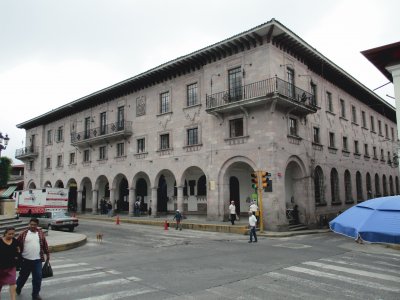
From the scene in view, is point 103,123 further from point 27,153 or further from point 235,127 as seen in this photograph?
point 235,127

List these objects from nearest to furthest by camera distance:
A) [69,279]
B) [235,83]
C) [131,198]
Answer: [69,279], [235,83], [131,198]

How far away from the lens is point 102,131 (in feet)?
114

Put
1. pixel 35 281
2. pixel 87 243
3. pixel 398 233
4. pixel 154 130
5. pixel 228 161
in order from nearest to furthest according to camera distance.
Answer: pixel 398 233 → pixel 35 281 → pixel 87 243 → pixel 228 161 → pixel 154 130

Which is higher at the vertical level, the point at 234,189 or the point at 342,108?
the point at 342,108

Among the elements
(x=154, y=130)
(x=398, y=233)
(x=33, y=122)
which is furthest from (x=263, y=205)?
(x=33, y=122)

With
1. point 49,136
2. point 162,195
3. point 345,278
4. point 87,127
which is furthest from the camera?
point 49,136

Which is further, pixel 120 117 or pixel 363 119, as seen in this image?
pixel 363 119

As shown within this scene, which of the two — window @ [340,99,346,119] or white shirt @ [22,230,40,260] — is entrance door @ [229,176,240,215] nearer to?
window @ [340,99,346,119]

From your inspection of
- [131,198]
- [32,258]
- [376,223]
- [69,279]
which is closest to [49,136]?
[131,198]

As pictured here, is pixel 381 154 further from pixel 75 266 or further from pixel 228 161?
pixel 75 266

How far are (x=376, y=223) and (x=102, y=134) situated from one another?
32.6m

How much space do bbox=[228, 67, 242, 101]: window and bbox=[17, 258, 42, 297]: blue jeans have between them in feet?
60.1

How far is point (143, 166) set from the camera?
3056 cm

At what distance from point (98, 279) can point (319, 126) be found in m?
22.6
